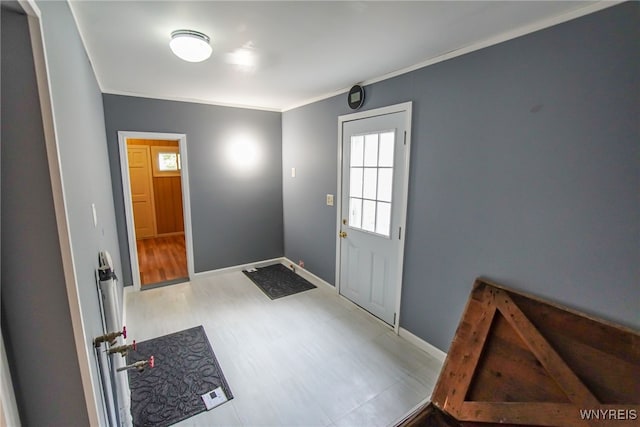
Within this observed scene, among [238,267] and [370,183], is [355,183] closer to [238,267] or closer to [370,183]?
[370,183]

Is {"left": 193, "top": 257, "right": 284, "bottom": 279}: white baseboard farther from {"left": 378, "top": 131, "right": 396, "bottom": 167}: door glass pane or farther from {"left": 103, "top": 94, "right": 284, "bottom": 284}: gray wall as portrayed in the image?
{"left": 378, "top": 131, "right": 396, "bottom": 167}: door glass pane

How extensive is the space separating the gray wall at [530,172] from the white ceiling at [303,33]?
0.16 m

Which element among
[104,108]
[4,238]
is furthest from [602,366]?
[104,108]

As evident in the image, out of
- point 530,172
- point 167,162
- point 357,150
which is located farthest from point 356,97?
point 167,162

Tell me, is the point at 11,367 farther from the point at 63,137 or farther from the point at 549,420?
the point at 549,420

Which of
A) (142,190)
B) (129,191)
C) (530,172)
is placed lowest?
(142,190)

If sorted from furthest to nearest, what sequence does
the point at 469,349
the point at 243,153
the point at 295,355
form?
the point at 243,153 < the point at 295,355 < the point at 469,349

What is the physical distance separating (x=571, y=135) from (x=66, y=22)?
262 cm

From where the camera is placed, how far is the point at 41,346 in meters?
0.84

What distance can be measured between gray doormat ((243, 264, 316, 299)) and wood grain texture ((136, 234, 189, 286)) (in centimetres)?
103

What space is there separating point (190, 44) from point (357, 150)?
1742mm

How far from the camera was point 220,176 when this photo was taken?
3.92m

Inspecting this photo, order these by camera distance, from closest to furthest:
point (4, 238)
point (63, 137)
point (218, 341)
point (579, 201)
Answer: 1. point (4, 238)
2. point (63, 137)
3. point (579, 201)
4. point (218, 341)

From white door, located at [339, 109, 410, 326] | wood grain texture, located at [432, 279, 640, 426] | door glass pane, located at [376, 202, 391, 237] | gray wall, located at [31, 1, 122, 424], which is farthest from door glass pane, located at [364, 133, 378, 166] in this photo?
gray wall, located at [31, 1, 122, 424]
